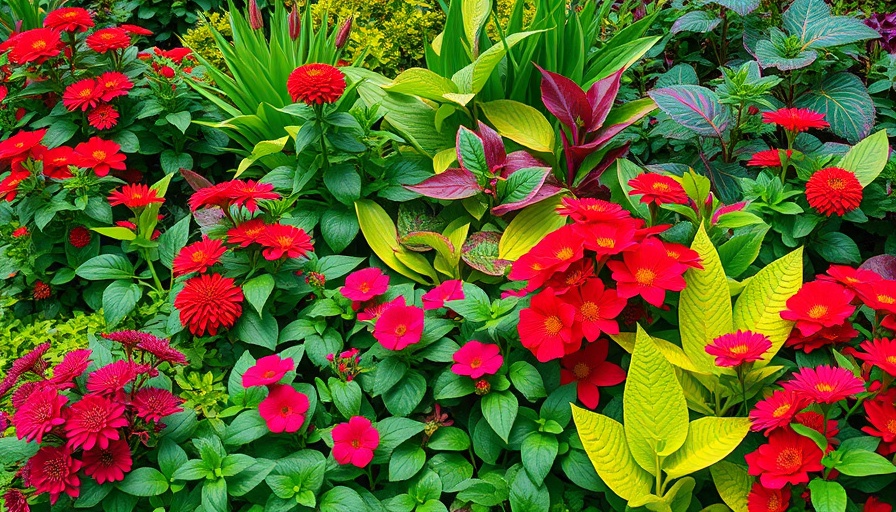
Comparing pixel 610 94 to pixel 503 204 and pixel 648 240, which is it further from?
pixel 648 240

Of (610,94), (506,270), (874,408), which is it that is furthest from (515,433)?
(610,94)

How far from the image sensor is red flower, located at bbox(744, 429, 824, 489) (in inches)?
57.1

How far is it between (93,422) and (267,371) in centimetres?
35

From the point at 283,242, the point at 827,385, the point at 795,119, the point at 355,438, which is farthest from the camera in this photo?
the point at 795,119

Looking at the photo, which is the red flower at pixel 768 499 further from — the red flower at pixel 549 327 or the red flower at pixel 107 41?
the red flower at pixel 107 41

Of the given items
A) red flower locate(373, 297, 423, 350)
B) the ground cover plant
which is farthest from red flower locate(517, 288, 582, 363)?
red flower locate(373, 297, 423, 350)

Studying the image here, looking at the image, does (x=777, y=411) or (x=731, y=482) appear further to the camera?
(x=731, y=482)

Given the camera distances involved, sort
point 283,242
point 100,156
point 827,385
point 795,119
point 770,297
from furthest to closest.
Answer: point 100,156
point 795,119
point 283,242
point 770,297
point 827,385

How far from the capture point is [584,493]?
1715mm

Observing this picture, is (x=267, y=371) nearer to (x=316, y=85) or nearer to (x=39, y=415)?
(x=39, y=415)

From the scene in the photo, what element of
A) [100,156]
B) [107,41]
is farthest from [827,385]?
[107,41]

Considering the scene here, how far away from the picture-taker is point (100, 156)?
229 centimetres

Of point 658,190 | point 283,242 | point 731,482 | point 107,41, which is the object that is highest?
point 107,41

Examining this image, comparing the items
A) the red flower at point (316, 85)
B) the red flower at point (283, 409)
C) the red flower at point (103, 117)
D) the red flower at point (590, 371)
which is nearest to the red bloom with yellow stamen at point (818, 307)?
the red flower at point (590, 371)
